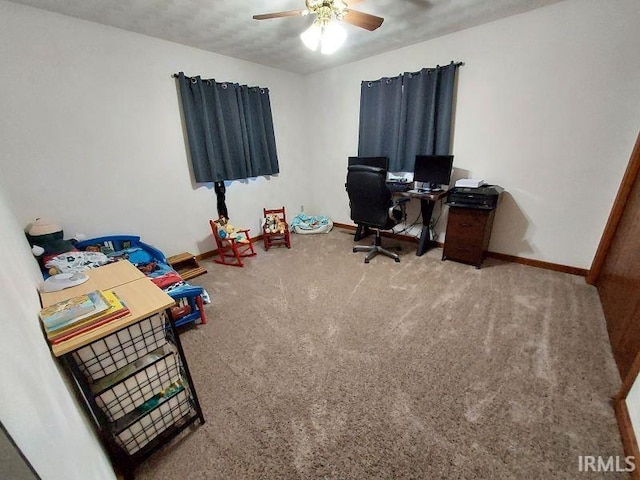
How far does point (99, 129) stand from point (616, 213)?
4701mm

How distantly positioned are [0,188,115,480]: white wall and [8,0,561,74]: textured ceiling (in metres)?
2.20

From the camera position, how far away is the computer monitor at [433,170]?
9.54ft

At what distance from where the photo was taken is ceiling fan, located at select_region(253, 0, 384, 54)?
174 cm

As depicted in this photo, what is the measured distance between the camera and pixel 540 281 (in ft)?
8.20

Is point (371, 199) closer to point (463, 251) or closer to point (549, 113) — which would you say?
point (463, 251)

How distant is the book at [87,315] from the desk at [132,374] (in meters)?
0.07

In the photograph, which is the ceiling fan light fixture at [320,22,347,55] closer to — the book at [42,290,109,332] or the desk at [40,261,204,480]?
the desk at [40,261,204,480]

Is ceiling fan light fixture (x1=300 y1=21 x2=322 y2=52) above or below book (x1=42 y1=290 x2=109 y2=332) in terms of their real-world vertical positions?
above

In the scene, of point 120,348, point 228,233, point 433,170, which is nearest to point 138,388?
point 120,348

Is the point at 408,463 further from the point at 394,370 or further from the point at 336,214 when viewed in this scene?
the point at 336,214

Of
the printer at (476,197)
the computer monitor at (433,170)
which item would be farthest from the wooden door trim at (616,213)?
the computer monitor at (433,170)

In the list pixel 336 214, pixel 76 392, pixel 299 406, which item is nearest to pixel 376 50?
pixel 336 214

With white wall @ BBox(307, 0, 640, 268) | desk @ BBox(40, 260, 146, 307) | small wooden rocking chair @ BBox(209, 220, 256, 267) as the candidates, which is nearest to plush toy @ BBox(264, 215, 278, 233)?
small wooden rocking chair @ BBox(209, 220, 256, 267)

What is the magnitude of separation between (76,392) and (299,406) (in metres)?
0.98
